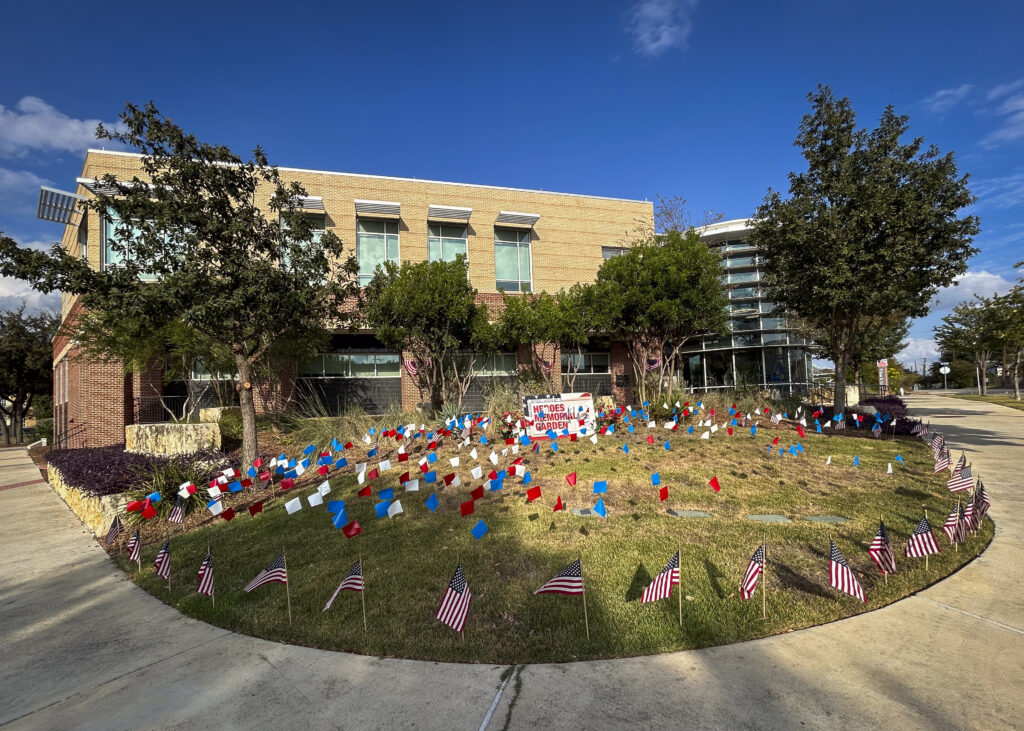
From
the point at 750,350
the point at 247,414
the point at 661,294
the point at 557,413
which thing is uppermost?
the point at 661,294

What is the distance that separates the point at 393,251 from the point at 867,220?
1782 centimetres

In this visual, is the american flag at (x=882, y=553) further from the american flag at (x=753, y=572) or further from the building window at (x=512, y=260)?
the building window at (x=512, y=260)

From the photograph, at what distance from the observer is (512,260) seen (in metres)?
25.1

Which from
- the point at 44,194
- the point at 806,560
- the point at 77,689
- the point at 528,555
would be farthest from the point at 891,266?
the point at 44,194

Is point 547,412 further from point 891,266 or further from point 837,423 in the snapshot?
point 891,266

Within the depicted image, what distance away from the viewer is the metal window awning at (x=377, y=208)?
21906 mm

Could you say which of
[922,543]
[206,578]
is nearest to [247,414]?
[206,578]

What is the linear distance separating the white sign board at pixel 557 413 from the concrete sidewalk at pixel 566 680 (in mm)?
7291

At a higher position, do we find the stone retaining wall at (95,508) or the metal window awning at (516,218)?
the metal window awning at (516,218)

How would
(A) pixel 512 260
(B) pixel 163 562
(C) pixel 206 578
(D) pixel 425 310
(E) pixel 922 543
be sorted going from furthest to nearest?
1. (A) pixel 512 260
2. (D) pixel 425 310
3. (B) pixel 163 562
4. (C) pixel 206 578
5. (E) pixel 922 543

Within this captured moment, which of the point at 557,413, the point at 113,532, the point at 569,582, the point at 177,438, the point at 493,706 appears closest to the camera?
the point at 493,706

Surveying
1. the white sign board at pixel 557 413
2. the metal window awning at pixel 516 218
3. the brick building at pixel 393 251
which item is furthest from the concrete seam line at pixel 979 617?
the metal window awning at pixel 516 218

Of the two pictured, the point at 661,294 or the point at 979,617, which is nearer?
the point at 979,617

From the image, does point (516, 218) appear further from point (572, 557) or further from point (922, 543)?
point (922, 543)
